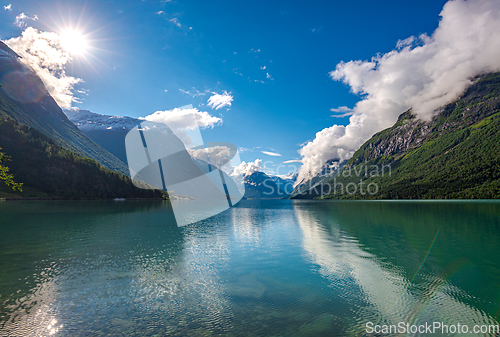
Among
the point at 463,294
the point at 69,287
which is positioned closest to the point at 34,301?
the point at 69,287

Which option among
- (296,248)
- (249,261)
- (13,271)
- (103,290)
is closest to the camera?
(103,290)

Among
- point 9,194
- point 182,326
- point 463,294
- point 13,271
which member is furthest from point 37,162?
point 463,294

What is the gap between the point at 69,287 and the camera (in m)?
18.4

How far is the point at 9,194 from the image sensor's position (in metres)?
154

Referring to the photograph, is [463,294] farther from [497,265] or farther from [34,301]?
[34,301]

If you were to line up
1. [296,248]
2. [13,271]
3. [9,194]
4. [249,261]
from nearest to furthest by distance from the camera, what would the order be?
[13,271], [249,261], [296,248], [9,194]

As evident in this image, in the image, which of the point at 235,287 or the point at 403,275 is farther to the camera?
the point at 403,275

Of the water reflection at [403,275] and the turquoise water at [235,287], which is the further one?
the water reflection at [403,275]

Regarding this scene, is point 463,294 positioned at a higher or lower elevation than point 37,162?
lower

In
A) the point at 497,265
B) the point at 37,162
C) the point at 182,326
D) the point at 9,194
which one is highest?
the point at 37,162

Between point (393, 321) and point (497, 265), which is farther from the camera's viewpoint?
point (497, 265)

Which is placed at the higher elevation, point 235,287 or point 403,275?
point 235,287

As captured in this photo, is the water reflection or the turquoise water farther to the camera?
the water reflection

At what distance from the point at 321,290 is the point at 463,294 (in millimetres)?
11399
